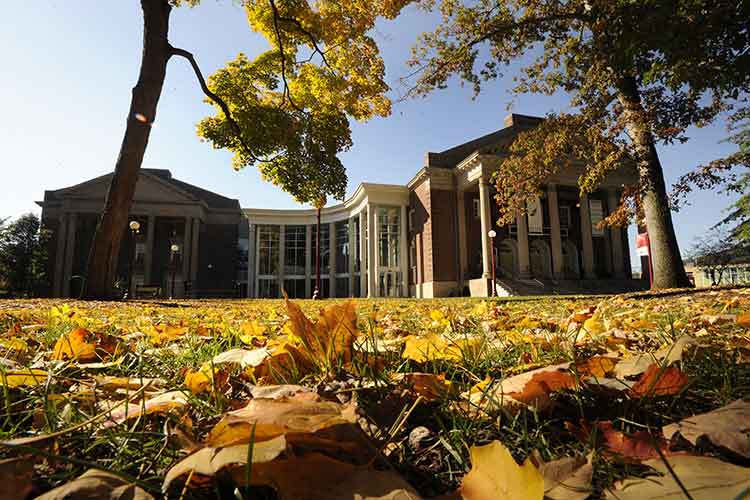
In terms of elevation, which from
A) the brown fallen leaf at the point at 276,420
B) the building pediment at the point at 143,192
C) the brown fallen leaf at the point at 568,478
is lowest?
the brown fallen leaf at the point at 568,478

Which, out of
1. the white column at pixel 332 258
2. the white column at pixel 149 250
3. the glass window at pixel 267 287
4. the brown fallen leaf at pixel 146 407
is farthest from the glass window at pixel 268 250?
the brown fallen leaf at pixel 146 407

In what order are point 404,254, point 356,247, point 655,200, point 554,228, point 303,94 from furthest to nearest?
point 356,247 → point 404,254 → point 554,228 → point 303,94 → point 655,200

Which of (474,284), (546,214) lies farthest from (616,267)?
(474,284)

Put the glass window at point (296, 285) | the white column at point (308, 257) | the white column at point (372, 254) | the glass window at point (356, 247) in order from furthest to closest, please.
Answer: the glass window at point (296, 285) → the white column at point (308, 257) → the glass window at point (356, 247) → the white column at point (372, 254)

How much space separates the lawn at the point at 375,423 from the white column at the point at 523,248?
2144 centimetres

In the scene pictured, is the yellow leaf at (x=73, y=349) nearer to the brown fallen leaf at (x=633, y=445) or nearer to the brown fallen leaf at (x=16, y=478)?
the brown fallen leaf at (x=16, y=478)

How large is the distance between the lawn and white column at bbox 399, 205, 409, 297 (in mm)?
26590

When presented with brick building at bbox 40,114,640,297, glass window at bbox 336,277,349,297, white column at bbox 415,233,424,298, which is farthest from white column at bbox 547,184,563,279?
glass window at bbox 336,277,349,297

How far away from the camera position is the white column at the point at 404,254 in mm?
27938

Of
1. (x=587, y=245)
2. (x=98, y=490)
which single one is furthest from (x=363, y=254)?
(x=98, y=490)

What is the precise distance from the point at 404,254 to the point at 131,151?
70.6ft

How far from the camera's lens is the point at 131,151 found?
8.38 meters

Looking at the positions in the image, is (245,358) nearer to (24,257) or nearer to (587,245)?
(587,245)

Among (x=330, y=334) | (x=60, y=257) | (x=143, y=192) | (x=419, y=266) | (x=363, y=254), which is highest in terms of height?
(x=143, y=192)
